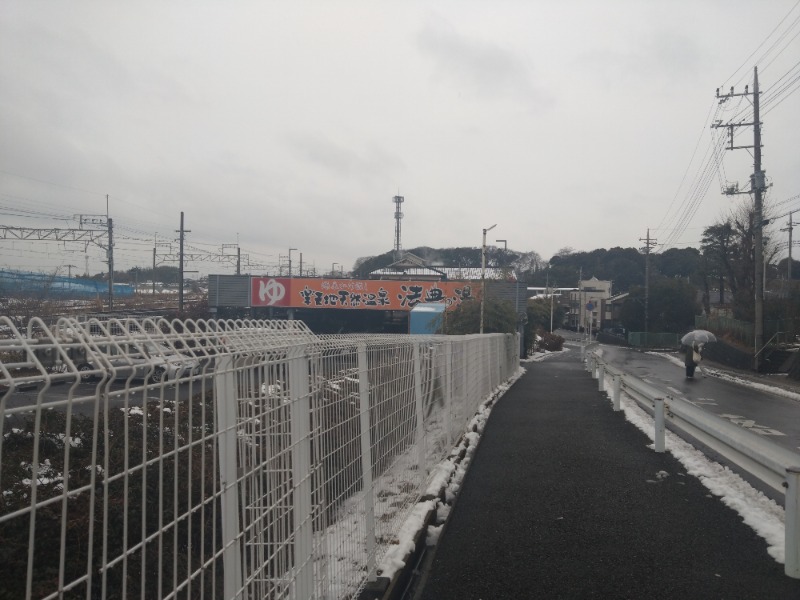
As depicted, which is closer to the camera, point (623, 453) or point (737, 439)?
point (737, 439)

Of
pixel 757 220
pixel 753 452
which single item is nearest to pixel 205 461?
pixel 753 452

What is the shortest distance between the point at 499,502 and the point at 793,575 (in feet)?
8.69

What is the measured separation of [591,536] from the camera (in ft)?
18.1

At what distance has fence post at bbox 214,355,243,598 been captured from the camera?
8.04 ft

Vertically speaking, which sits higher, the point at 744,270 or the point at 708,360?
the point at 744,270

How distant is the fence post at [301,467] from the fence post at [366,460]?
99cm

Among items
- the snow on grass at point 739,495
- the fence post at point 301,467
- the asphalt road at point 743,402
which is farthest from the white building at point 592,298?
the fence post at point 301,467

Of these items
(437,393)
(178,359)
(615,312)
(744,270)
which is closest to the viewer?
(178,359)

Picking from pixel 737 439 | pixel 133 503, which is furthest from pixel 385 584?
pixel 737 439

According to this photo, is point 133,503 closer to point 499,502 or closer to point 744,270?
point 499,502

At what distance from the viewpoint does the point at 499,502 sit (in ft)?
21.5

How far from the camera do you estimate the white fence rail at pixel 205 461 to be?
1825 millimetres

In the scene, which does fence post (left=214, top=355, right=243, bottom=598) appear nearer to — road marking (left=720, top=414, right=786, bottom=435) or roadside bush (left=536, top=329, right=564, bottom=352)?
road marking (left=720, top=414, right=786, bottom=435)

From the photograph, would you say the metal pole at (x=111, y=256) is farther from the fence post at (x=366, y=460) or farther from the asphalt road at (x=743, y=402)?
the fence post at (x=366, y=460)
